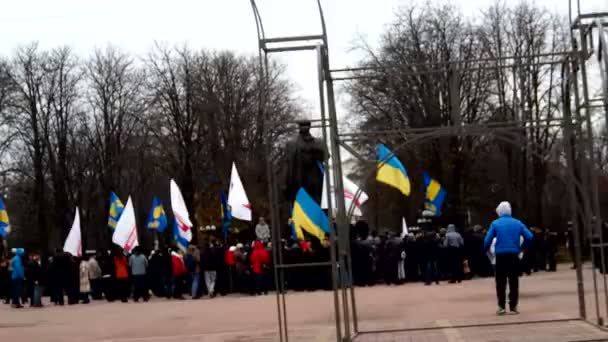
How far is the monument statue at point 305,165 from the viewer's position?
52.6 feet

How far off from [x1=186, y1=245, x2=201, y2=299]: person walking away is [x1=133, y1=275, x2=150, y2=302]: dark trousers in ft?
4.62

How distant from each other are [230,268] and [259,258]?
2044mm

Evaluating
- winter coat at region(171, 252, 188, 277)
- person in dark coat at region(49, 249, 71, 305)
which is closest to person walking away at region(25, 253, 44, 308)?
person in dark coat at region(49, 249, 71, 305)

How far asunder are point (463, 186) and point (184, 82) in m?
19.6

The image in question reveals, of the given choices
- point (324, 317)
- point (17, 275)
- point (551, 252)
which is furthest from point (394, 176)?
point (551, 252)

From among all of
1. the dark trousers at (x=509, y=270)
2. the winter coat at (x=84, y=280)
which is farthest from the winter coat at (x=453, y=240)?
the dark trousers at (x=509, y=270)

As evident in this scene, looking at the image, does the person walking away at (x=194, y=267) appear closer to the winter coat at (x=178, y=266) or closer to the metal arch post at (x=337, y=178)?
the winter coat at (x=178, y=266)

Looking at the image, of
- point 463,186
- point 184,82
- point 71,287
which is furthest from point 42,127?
point 71,287

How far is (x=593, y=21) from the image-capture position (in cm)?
1423

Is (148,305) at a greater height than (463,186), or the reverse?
(463,186)

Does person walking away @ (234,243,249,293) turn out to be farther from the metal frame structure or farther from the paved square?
the metal frame structure

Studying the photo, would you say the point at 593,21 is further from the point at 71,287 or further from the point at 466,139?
the point at 466,139

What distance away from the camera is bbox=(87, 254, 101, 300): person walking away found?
33812mm

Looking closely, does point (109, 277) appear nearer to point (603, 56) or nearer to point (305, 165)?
point (305, 165)
